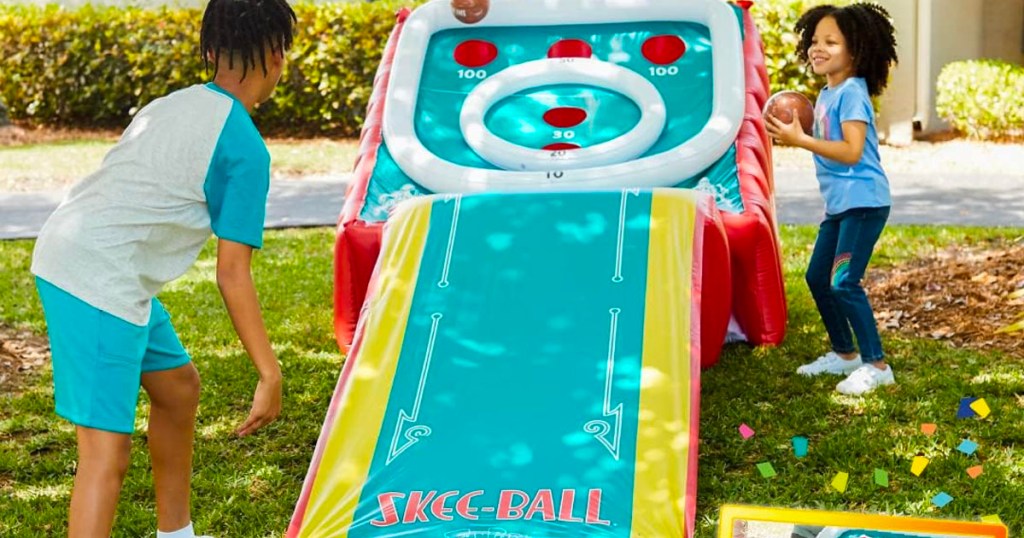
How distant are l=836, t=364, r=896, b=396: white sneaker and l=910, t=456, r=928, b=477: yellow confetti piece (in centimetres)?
79

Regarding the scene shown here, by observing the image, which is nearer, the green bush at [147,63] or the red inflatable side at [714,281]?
the red inflatable side at [714,281]

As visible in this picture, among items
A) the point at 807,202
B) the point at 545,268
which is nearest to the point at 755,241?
the point at 545,268

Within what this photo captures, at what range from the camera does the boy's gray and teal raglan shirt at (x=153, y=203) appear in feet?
10.1

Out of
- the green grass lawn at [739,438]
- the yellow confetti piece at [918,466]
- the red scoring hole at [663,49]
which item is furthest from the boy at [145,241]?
the red scoring hole at [663,49]

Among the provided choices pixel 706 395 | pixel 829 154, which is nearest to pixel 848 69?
pixel 829 154

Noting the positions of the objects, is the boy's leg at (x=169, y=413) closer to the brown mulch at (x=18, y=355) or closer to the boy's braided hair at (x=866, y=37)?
the brown mulch at (x=18, y=355)

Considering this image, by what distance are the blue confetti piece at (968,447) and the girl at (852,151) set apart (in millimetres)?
673

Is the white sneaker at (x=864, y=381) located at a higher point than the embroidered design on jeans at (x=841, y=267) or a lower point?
lower

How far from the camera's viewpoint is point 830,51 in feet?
15.9

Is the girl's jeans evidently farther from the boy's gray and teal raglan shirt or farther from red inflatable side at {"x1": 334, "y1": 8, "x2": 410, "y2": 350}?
the boy's gray and teal raglan shirt

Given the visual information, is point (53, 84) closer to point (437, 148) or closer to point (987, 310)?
point (437, 148)

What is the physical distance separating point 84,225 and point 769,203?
3050mm

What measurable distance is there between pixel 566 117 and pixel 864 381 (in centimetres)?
173

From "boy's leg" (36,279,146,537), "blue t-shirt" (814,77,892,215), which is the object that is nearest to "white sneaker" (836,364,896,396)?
"blue t-shirt" (814,77,892,215)
